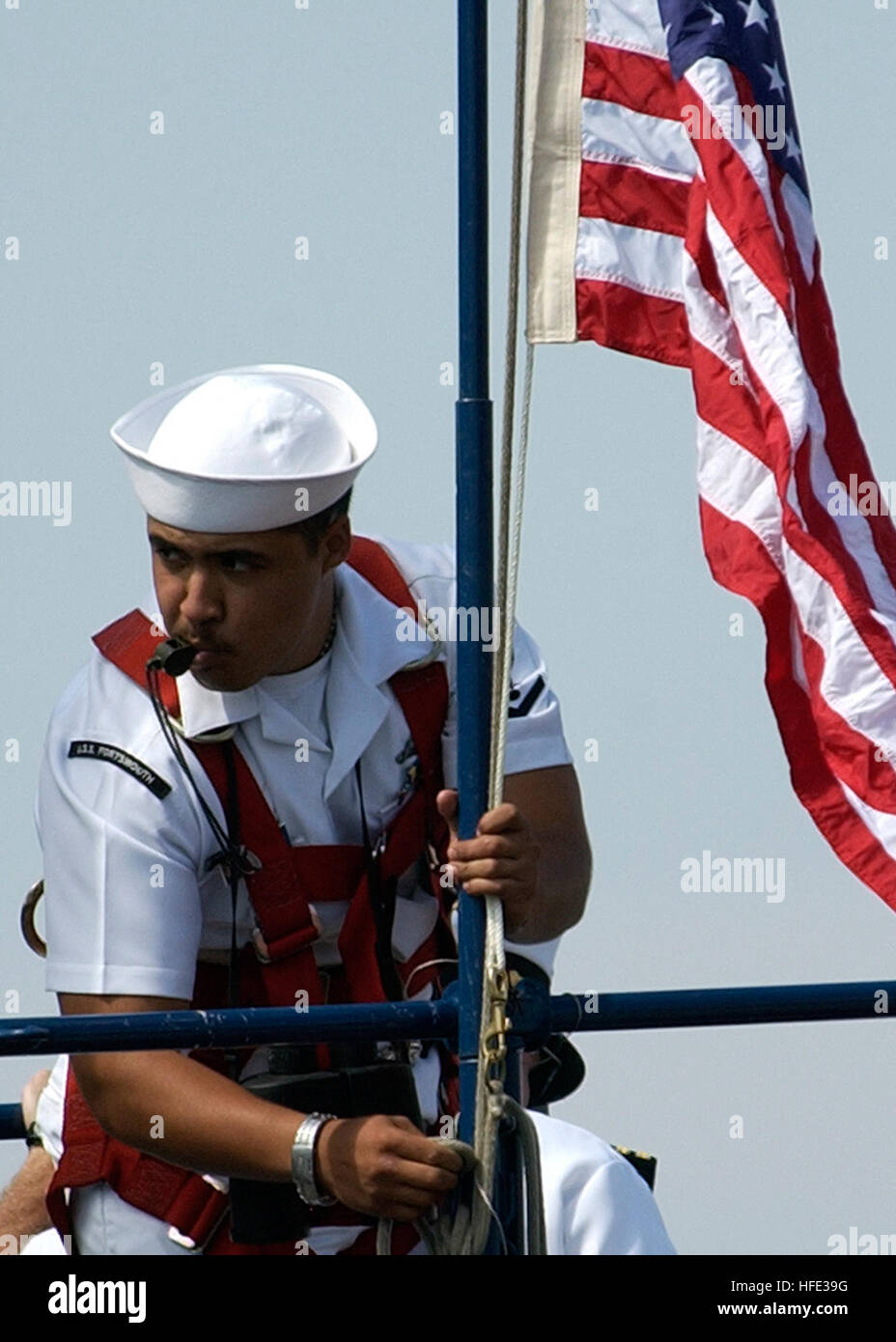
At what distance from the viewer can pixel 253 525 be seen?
542 cm

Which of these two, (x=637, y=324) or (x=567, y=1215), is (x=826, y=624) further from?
(x=567, y=1215)

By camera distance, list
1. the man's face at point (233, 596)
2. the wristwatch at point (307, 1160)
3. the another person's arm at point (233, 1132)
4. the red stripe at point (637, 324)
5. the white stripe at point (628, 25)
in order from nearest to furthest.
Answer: the another person's arm at point (233, 1132), the wristwatch at point (307, 1160), the man's face at point (233, 596), the red stripe at point (637, 324), the white stripe at point (628, 25)

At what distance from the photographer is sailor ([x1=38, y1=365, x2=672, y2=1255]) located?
5203 millimetres

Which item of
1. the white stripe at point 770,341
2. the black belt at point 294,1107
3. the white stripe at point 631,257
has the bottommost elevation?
the black belt at point 294,1107

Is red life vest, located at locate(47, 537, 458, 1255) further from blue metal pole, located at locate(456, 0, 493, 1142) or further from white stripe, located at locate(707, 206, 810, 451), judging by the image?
white stripe, located at locate(707, 206, 810, 451)

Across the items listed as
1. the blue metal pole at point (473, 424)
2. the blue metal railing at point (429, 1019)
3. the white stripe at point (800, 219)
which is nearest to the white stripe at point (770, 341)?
the white stripe at point (800, 219)

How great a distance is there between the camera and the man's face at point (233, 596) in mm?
5309

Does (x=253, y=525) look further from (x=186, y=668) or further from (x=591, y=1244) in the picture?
(x=591, y=1244)

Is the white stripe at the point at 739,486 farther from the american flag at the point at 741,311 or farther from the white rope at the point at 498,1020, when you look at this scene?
the white rope at the point at 498,1020

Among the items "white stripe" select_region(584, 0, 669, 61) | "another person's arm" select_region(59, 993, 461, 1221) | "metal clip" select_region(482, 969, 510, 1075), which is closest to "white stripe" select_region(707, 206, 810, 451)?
"white stripe" select_region(584, 0, 669, 61)

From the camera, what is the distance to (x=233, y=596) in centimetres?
534

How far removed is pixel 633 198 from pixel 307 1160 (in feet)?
6.82

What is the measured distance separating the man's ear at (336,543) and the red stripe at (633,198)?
0.77m

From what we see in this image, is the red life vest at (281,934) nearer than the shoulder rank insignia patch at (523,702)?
Yes
